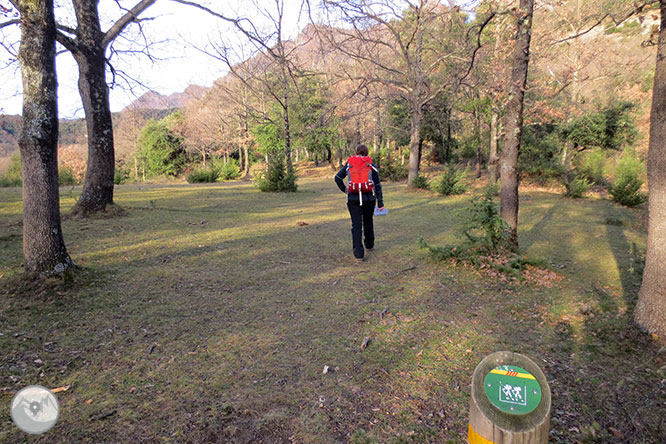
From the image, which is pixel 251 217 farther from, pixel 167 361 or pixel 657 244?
pixel 657 244

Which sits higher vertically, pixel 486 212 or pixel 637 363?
pixel 486 212

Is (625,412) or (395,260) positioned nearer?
(625,412)

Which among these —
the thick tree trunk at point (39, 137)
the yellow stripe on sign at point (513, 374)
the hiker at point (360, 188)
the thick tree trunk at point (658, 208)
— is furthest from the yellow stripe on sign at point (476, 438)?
the thick tree trunk at point (39, 137)

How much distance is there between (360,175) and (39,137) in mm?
4439

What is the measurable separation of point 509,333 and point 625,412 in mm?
1279

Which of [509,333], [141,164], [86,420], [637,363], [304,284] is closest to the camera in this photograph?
[86,420]

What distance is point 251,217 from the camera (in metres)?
10.5

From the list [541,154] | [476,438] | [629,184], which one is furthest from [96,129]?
[541,154]

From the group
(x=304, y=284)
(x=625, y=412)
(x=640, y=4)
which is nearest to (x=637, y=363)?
(x=625, y=412)

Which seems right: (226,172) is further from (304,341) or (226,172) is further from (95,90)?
(304,341)

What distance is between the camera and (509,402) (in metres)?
1.44

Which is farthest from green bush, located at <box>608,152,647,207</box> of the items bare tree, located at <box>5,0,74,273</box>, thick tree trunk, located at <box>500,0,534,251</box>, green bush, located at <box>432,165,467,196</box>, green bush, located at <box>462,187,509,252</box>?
bare tree, located at <box>5,0,74,273</box>

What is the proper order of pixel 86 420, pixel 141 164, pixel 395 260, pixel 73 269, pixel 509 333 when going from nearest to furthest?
pixel 86 420 → pixel 509 333 → pixel 73 269 → pixel 395 260 → pixel 141 164

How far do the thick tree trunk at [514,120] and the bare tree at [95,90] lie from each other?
8279mm
